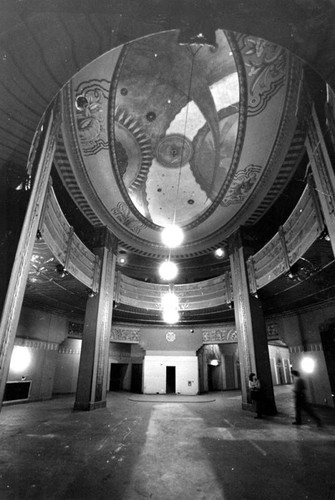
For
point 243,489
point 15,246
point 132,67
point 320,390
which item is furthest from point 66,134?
point 320,390

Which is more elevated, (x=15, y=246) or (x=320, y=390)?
(x=15, y=246)

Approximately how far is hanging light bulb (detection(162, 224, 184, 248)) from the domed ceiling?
31 centimetres

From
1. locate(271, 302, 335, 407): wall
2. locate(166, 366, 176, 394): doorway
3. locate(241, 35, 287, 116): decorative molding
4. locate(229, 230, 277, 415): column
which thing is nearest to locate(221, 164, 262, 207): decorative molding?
locate(229, 230, 277, 415): column

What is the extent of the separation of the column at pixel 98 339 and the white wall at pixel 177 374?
16.9 feet

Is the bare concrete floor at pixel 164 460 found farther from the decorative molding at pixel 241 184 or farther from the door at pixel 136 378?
the door at pixel 136 378

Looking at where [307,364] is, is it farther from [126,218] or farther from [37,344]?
[37,344]

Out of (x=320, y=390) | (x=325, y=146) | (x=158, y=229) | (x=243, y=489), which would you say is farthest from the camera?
(x=158, y=229)

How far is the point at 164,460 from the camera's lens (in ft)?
12.5

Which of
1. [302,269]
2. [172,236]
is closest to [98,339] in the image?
[172,236]

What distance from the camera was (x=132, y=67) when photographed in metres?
6.88

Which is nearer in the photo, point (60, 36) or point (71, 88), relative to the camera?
point (60, 36)

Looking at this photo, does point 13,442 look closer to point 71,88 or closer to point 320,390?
point 71,88

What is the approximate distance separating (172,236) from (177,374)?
7.74 m

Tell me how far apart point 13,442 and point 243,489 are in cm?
401
